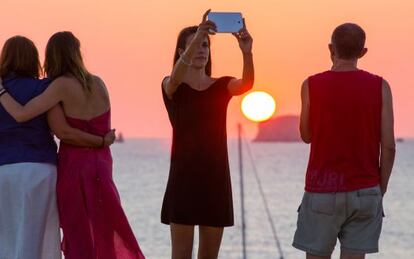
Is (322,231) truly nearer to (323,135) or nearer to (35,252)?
(323,135)

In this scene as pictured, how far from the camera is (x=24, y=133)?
21.7 feet

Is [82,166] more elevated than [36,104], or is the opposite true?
[36,104]

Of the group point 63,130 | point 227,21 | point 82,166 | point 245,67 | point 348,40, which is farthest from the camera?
point 82,166

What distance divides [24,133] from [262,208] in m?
48.0

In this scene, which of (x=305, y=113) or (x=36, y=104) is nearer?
(x=305, y=113)

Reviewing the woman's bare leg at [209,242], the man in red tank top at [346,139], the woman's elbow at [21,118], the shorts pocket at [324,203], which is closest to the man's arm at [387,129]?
the man in red tank top at [346,139]

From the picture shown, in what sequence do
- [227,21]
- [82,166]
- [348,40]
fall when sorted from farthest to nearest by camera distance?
[82,166] < [227,21] < [348,40]

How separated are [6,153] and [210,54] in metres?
1.27

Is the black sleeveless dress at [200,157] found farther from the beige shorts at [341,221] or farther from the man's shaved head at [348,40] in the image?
the man's shaved head at [348,40]

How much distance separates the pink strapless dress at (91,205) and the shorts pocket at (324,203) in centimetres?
125

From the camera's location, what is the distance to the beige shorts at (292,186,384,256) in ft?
20.2

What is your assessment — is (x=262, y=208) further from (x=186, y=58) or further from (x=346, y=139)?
(x=346, y=139)

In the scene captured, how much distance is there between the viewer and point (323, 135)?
6.11 meters

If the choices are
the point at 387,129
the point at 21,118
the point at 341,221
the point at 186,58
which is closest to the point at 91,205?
the point at 21,118
